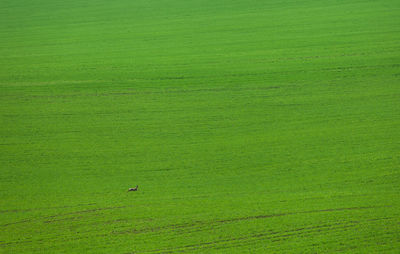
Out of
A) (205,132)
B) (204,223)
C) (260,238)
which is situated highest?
(205,132)

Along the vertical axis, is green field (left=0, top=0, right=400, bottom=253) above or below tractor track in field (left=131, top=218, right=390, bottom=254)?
above

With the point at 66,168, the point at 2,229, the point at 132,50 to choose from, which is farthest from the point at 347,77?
the point at 2,229

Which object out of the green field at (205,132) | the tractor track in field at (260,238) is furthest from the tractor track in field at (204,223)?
the tractor track in field at (260,238)

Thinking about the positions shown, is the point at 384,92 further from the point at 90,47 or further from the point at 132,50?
the point at 90,47

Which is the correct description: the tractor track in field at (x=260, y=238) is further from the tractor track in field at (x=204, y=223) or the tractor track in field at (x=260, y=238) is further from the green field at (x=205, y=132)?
the tractor track in field at (x=204, y=223)

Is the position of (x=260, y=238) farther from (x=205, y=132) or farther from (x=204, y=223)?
(x=205, y=132)

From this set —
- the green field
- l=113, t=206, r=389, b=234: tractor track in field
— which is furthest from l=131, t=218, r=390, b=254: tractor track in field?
l=113, t=206, r=389, b=234: tractor track in field

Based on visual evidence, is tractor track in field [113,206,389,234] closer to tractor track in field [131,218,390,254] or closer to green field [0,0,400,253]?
green field [0,0,400,253]

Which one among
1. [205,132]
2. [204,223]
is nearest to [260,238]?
[204,223]

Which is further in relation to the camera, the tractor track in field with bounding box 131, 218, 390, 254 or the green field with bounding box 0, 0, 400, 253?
the green field with bounding box 0, 0, 400, 253
